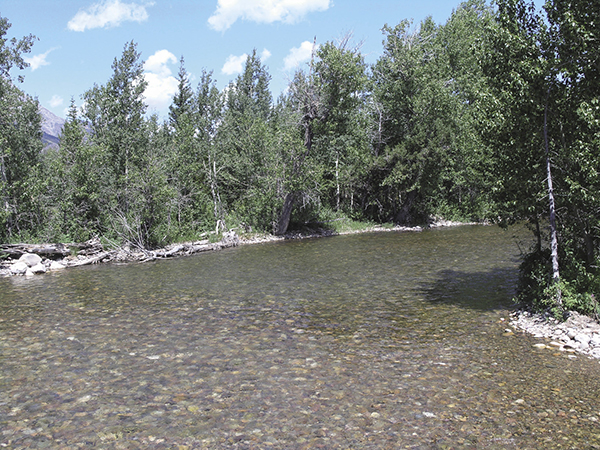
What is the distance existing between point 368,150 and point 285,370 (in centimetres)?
3988

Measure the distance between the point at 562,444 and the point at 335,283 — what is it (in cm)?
1197

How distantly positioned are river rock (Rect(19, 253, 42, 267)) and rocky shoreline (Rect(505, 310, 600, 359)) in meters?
21.9

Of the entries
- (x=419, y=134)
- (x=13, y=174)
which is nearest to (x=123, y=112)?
(x=13, y=174)

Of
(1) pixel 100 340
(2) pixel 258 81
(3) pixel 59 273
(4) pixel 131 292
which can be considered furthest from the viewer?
(2) pixel 258 81

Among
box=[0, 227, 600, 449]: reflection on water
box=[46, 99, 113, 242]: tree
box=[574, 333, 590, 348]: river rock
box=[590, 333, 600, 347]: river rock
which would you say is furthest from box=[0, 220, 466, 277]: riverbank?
box=[590, 333, 600, 347]: river rock

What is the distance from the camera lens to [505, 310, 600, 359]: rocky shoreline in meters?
9.73

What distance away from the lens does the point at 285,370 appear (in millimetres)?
9180

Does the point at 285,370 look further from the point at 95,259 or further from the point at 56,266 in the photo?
the point at 95,259

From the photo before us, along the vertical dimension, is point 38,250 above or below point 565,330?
above

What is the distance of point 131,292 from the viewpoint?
16.9 m

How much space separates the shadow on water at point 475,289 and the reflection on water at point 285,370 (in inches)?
3.9

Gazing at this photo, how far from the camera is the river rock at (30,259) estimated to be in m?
22.2

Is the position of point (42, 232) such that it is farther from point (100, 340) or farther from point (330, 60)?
point (330, 60)

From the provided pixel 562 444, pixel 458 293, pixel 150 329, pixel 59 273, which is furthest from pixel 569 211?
pixel 59 273
